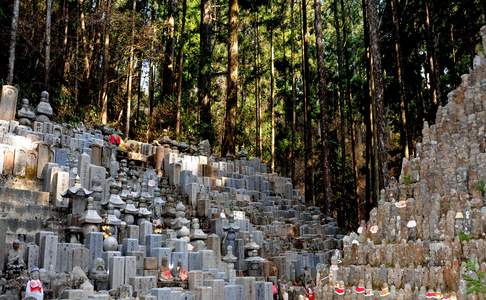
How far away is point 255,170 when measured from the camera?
17.3m

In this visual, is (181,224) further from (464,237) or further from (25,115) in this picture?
(464,237)

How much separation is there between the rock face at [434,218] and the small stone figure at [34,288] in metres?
5.69

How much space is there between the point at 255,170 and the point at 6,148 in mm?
8971

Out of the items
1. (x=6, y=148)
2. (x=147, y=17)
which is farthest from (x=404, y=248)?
(x=147, y=17)

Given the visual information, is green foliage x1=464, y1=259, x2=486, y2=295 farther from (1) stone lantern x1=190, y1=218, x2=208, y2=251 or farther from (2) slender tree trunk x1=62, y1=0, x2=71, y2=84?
(2) slender tree trunk x1=62, y1=0, x2=71, y2=84

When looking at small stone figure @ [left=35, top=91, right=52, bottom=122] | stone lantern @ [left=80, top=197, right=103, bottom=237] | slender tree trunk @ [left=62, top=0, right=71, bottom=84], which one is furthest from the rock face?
slender tree trunk @ [left=62, top=0, right=71, bottom=84]

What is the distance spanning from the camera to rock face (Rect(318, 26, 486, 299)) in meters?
9.30

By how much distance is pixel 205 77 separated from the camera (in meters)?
22.5

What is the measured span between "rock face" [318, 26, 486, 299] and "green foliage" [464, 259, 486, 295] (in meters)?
0.12

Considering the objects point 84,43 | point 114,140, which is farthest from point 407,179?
point 84,43

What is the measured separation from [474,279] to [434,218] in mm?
1979

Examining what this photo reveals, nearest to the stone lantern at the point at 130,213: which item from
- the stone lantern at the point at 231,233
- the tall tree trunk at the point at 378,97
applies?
the stone lantern at the point at 231,233

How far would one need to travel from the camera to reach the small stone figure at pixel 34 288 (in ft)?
23.0

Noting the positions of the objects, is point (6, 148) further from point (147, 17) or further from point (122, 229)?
point (147, 17)
